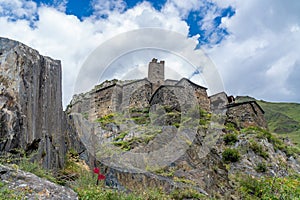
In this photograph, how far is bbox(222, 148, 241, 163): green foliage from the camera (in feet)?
65.9

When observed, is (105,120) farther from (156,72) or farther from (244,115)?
(244,115)

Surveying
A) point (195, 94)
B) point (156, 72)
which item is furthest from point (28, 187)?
point (156, 72)

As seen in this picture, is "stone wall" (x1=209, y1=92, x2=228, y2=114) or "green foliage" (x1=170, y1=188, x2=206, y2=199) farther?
"stone wall" (x1=209, y1=92, x2=228, y2=114)

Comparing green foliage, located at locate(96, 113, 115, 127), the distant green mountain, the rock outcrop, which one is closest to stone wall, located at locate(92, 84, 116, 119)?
green foliage, located at locate(96, 113, 115, 127)

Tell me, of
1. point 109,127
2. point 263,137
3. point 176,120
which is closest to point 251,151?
point 263,137

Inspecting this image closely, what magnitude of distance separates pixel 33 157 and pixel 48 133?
3.96 feet

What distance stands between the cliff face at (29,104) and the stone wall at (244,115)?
75.3 ft

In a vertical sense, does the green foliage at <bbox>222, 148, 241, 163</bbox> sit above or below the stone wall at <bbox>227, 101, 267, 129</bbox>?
below

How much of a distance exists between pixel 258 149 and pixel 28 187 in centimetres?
1835

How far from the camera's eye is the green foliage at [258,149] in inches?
827

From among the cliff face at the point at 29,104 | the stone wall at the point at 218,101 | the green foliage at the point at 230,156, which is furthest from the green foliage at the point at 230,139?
the cliff face at the point at 29,104

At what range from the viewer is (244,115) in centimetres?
3091

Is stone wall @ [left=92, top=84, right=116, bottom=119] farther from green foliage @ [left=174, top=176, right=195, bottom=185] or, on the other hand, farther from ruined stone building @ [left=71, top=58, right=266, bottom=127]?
green foliage @ [left=174, top=176, right=195, bottom=185]

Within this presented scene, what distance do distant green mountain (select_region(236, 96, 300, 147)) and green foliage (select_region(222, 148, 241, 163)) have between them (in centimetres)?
4152
